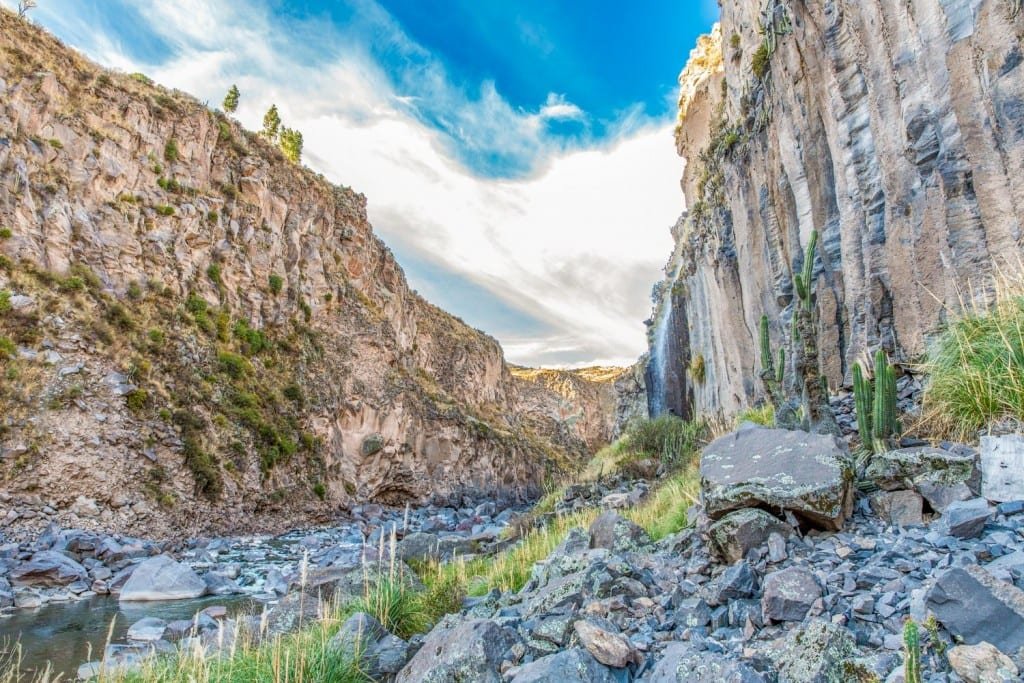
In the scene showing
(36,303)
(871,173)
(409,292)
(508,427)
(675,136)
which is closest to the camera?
(871,173)

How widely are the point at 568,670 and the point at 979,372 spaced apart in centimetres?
462

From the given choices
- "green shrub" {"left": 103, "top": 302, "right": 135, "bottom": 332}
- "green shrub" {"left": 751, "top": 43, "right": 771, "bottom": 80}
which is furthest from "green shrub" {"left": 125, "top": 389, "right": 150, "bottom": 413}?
"green shrub" {"left": 751, "top": 43, "right": 771, "bottom": 80}

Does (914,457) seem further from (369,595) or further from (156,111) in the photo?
(156,111)

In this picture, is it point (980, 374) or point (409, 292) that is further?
point (409, 292)

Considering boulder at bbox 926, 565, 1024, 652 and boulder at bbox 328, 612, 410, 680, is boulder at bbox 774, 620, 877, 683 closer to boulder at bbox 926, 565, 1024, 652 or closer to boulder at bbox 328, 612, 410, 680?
boulder at bbox 926, 565, 1024, 652

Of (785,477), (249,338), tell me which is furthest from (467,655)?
(249,338)

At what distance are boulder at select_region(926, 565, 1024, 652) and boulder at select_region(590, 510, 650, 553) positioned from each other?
3637 millimetres

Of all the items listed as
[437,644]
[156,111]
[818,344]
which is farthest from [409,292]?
[437,644]

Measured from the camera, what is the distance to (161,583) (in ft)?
40.0

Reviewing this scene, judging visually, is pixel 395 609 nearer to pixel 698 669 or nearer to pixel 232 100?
pixel 698 669

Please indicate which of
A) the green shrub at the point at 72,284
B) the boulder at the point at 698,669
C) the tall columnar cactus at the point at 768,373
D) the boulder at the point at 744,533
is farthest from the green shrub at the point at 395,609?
the green shrub at the point at 72,284

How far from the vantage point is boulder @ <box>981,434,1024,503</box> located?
144 inches

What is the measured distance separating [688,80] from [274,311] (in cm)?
2599

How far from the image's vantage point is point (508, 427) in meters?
63.3
